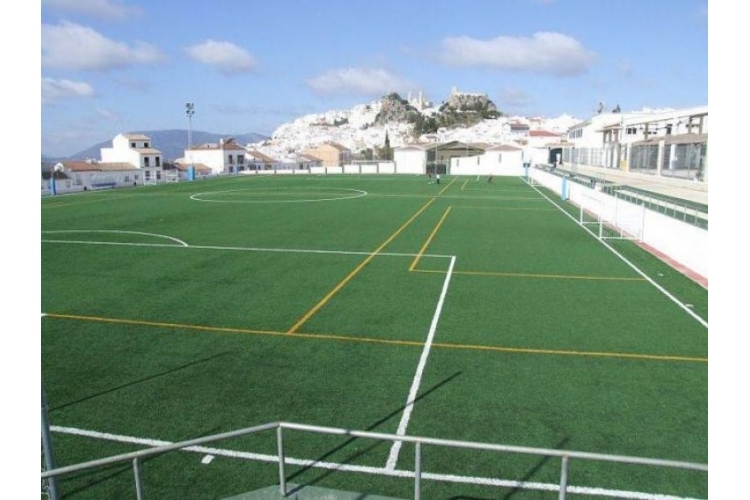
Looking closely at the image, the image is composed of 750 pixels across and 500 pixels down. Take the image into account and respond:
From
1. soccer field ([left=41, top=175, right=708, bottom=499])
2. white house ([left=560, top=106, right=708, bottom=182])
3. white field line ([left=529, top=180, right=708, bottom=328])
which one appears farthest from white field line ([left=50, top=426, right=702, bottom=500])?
white house ([left=560, top=106, right=708, bottom=182])

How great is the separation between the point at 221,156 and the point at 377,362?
12180 centimetres

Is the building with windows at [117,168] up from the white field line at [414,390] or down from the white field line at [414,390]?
up

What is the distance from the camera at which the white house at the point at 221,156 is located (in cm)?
12656

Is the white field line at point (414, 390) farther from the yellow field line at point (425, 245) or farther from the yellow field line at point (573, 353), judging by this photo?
the yellow field line at point (425, 245)

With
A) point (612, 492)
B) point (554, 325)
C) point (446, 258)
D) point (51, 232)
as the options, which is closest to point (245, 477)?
point (612, 492)

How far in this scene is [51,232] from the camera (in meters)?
29.7

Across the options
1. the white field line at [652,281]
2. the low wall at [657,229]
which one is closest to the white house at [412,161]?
the low wall at [657,229]

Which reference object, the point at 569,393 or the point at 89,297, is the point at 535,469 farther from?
the point at 89,297

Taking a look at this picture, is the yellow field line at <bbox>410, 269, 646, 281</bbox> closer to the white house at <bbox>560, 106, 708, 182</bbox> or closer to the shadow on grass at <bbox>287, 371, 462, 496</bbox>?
the shadow on grass at <bbox>287, 371, 462, 496</bbox>

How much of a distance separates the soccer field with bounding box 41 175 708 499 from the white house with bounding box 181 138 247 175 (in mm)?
105559

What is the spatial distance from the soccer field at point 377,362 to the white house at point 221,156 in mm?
105559

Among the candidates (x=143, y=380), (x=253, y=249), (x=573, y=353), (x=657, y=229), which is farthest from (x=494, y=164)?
(x=143, y=380)

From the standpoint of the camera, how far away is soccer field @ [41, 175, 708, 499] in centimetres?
817
